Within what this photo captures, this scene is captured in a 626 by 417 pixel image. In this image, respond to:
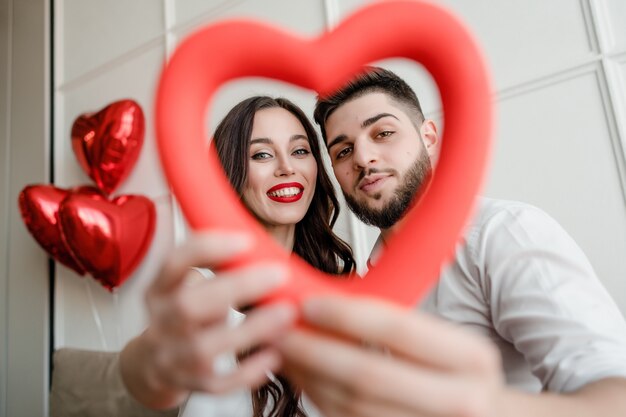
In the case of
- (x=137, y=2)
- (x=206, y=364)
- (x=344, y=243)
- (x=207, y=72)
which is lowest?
(x=206, y=364)

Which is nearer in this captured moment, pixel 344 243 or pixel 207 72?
pixel 207 72

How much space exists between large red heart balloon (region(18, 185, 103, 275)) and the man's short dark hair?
134cm

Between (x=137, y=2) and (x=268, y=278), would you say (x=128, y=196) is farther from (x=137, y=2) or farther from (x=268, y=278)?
(x=268, y=278)

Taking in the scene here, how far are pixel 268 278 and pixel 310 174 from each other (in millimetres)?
1031

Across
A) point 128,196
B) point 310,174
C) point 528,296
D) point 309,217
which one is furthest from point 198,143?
point 128,196

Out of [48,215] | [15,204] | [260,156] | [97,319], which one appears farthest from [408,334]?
[15,204]

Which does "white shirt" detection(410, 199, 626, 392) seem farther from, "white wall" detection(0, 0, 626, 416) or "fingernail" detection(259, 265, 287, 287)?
"fingernail" detection(259, 265, 287, 287)

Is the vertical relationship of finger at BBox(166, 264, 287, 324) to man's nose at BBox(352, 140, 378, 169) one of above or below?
below

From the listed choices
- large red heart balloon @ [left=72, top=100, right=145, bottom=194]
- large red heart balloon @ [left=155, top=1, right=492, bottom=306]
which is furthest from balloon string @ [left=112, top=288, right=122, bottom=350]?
large red heart balloon @ [left=155, top=1, right=492, bottom=306]

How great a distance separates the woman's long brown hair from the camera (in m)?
1.40

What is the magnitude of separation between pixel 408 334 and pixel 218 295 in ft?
0.50

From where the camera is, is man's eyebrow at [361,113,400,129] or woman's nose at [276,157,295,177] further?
woman's nose at [276,157,295,177]

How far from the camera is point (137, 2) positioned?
2.38 meters

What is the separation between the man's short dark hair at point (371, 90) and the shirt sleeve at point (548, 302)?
1.32 feet
